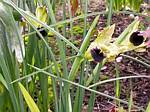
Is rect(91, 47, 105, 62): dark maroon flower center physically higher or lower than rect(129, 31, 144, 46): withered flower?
lower

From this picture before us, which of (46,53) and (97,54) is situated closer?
(97,54)

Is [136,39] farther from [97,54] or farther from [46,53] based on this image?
[46,53]

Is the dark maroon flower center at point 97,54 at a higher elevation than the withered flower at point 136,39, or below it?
below

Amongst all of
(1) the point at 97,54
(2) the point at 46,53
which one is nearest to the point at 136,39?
(1) the point at 97,54

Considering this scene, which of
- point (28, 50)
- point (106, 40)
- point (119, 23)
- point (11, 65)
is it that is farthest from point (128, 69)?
point (106, 40)

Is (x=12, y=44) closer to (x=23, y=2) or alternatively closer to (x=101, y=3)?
(x=23, y=2)

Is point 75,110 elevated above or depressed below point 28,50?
below

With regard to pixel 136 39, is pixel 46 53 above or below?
below

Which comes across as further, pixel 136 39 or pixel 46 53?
pixel 46 53
